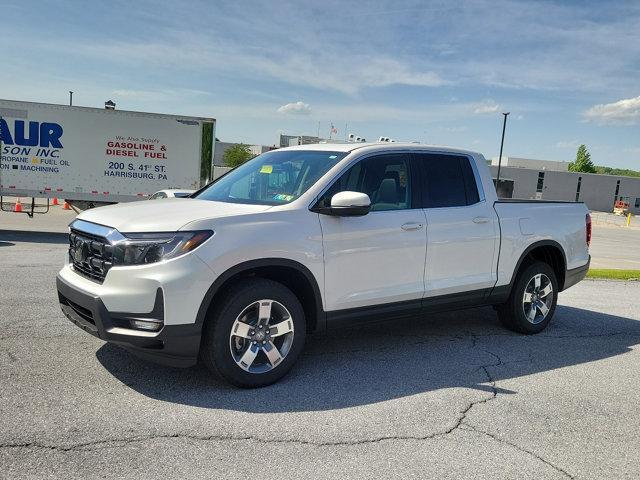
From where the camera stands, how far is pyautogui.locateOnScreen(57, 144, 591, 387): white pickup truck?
3906 millimetres

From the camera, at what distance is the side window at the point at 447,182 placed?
209 inches

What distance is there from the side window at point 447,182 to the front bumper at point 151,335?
2.50m

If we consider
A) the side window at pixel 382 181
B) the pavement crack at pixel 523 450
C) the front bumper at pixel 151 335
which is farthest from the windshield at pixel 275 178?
the pavement crack at pixel 523 450

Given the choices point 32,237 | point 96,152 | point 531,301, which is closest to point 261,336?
point 531,301

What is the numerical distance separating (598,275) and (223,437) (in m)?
10.1

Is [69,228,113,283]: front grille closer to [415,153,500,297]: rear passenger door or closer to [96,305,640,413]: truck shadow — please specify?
[96,305,640,413]: truck shadow

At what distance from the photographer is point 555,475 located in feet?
10.7

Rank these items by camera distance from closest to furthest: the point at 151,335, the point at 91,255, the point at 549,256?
the point at 151,335, the point at 91,255, the point at 549,256

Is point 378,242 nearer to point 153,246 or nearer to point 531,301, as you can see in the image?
point 153,246

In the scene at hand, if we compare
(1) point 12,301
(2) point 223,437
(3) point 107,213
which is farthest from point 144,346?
(1) point 12,301

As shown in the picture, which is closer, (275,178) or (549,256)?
(275,178)

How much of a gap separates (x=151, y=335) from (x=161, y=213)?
0.94m

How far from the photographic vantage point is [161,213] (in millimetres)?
4250

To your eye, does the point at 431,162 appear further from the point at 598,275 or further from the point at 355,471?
the point at 598,275
